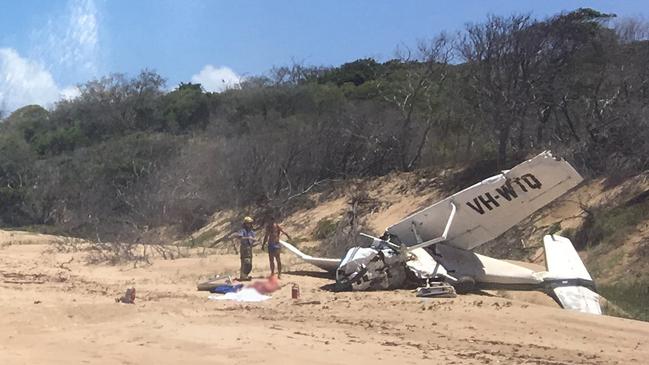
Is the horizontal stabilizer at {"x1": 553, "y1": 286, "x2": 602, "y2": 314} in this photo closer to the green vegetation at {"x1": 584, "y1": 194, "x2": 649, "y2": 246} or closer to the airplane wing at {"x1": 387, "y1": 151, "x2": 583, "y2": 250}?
the airplane wing at {"x1": 387, "y1": 151, "x2": 583, "y2": 250}

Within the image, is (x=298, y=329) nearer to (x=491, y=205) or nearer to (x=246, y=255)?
(x=246, y=255)

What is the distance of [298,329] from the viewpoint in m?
10.5

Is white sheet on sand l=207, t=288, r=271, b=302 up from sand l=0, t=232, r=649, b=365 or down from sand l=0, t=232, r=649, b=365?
up

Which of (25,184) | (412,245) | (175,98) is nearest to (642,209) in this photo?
(412,245)

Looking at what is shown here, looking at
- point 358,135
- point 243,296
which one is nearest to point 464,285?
point 243,296

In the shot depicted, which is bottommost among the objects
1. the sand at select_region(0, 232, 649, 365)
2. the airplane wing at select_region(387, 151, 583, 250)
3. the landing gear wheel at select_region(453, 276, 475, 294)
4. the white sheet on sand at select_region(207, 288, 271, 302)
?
the sand at select_region(0, 232, 649, 365)

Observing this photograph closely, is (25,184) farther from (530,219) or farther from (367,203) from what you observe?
(530,219)

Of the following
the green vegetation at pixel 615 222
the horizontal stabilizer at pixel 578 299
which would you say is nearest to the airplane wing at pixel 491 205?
the horizontal stabilizer at pixel 578 299

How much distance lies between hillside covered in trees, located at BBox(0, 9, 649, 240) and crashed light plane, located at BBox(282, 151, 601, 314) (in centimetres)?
1159

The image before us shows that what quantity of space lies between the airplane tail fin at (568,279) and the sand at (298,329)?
17.2 inches

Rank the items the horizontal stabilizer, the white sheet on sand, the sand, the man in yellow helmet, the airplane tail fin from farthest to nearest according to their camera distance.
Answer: the man in yellow helmet
the airplane tail fin
the horizontal stabilizer
the white sheet on sand
the sand

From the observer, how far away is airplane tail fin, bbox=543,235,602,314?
13.9 meters

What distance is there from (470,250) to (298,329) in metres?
6.63

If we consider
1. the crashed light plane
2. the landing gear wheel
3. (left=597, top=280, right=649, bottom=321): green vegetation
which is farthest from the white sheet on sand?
(left=597, top=280, right=649, bottom=321): green vegetation
